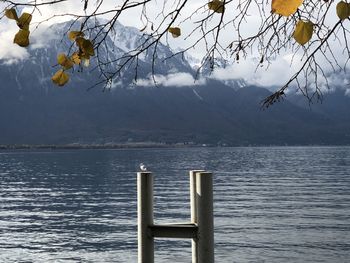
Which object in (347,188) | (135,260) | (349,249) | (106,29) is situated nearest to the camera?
(106,29)

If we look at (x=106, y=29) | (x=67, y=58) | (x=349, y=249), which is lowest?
(x=349, y=249)

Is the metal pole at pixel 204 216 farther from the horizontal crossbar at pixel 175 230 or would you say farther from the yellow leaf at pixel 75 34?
the yellow leaf at pixel 75 34

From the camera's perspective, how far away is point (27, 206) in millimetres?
78125

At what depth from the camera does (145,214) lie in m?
6.66

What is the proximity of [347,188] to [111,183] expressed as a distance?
49098 mm

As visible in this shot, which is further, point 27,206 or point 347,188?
point 347,188

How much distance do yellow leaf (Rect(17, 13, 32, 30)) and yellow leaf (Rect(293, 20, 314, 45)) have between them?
39.7 inches

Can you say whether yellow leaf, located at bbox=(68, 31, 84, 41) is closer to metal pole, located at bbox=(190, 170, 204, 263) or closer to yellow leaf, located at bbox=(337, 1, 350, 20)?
yellow leaf, located at bbox=(337, 1, 350, 20)

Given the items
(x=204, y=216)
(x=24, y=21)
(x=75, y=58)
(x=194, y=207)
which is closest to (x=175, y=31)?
(x=75, y=58)

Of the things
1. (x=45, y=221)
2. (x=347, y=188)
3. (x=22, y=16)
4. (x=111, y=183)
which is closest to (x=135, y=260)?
(x=45, y=221)

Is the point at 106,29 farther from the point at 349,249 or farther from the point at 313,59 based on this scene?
the point at 349,249

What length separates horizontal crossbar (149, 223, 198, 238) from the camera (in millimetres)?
6496

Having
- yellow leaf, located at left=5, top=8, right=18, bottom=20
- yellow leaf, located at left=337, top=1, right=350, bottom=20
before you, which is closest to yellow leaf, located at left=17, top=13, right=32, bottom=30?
yellow leaf, located at left=5, top=8, right=18, bottom=20

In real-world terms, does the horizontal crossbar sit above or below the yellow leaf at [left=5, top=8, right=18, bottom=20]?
below
